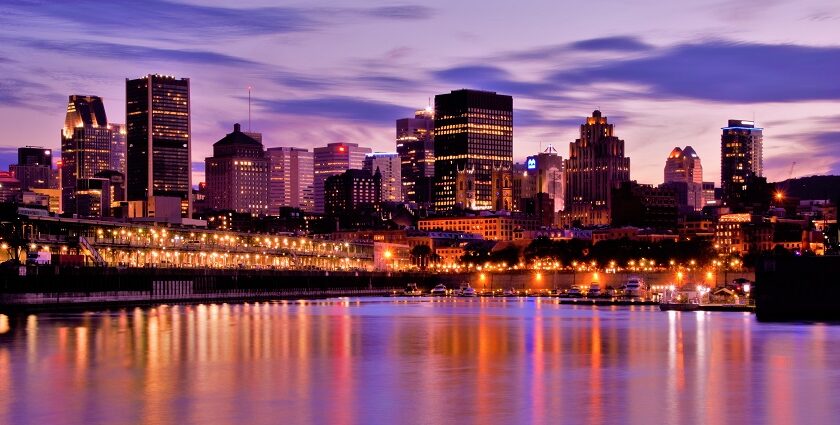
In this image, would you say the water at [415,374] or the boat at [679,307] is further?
the boat at [679,307]

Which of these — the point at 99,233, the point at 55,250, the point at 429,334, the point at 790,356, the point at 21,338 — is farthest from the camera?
the point at 99,233

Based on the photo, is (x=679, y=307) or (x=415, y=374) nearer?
(x=415, y=374)

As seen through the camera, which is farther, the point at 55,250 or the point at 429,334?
the point at 55,250

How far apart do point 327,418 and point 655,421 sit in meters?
11.6

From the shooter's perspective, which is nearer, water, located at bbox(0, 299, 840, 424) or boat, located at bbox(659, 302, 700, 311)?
water, located at bbox(0, 299, 840, 424)

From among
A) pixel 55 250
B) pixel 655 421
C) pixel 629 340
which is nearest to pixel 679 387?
pixel 655 421

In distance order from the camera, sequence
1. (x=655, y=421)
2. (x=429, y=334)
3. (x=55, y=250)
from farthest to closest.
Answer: (x=55, y=250) < (x=429, y=334) < (x=655, y=421)

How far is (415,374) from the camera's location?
6138 centimetres

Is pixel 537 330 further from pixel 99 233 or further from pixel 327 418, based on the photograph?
pixel 99 233

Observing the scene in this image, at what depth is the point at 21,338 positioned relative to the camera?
3359 inches

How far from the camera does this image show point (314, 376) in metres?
60.8

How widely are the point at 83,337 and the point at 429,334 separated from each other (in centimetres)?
2460

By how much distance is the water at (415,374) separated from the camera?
156 feet

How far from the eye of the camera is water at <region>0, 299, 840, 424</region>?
47.6 m
